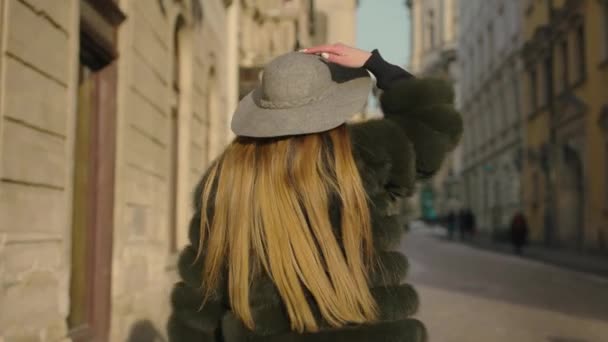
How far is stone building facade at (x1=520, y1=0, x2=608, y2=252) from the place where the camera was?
2164 cm

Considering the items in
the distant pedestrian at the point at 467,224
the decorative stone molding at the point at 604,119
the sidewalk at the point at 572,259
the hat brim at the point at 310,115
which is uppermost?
the decorative stone molding at the point at 604,119

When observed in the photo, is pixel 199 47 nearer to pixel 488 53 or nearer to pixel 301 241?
pixel 301 241

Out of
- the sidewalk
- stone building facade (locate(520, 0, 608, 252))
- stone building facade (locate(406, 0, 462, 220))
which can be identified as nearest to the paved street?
the sidewalk

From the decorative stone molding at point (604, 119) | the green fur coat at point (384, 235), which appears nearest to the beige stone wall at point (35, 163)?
the green fur coat at point (384, 235)

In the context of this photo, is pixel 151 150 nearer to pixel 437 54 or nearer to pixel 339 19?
pixel 339 19

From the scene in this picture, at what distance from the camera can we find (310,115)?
199cm

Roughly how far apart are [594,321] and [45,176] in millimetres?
7202

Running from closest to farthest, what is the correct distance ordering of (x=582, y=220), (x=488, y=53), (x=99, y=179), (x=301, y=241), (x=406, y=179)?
1. (x=301, y=241)
2. (x=406, y=179)
3. (x=99, y=179)
4. (x=582, y=220)
5. (x=488, y=53)

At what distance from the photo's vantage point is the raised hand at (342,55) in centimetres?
Answer: 214

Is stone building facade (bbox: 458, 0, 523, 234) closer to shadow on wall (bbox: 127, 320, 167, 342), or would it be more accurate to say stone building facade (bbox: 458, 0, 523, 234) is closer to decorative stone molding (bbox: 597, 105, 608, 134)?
decorative stone molding (bbox: 597, 105, 608, 134)

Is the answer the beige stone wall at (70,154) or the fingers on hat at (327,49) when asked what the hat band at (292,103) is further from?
the beige stone wall at (70,154)

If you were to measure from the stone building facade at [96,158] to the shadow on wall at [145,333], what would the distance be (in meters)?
0.03

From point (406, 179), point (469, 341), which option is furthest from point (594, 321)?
point (406, 179)

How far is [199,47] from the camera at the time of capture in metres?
10.2
